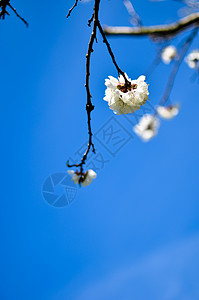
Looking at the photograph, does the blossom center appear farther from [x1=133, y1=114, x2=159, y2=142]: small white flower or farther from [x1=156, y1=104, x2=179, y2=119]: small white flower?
[x1=133, y1=114, x2=159, y2=142]: small white flower

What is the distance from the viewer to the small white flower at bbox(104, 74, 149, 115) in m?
1.34

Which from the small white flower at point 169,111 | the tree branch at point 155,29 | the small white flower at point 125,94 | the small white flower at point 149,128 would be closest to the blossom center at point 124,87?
the small white flower at point 125,94

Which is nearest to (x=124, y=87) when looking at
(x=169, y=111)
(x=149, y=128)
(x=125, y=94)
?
(x=125, y=94)

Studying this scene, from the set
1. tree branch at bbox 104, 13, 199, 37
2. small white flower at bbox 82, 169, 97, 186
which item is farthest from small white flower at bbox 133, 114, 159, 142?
small white flower at bbox 82, 169, 97, 186

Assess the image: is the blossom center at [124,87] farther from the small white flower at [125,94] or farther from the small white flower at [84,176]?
the small white flower at [84,176]

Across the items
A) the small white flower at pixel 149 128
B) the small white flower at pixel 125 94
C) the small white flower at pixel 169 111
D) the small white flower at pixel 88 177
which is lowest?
the small white flower at pixel 149 128

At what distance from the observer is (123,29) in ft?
1.95

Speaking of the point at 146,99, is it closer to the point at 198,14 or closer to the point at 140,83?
the point at 140,83

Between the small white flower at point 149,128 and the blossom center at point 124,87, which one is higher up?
the blossom center at point 124,87

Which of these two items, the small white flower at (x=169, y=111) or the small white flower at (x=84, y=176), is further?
the small white flower at (x=84, y=176)

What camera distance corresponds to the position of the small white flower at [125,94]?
1.34 m

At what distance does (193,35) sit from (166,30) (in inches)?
8.6

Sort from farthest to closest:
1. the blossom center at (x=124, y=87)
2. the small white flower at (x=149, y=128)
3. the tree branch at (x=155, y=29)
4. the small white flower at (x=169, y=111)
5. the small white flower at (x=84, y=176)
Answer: the blossom center at (x=124, y=87) < the small white flower at (x=84, y=176) < the small white flower at (x=169, y=111) < the small white flower at (x=149, y=128) < the tree branch at (x=155, y=29)

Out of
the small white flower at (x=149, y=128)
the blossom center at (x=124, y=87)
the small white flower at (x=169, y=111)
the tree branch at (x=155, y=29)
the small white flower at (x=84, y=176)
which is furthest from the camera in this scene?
the blossom center at (x=124, y=87)
